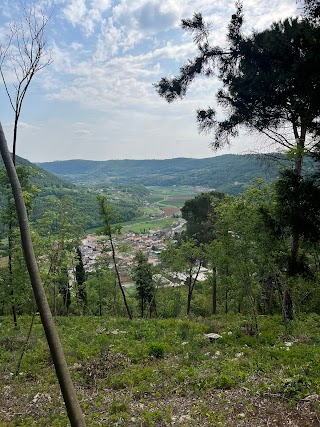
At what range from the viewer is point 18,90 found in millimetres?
4105

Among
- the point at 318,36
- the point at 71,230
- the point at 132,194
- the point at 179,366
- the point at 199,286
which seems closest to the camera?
the point at 318,36

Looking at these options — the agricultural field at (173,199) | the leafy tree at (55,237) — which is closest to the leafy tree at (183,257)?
the leafy tree at (55,237)

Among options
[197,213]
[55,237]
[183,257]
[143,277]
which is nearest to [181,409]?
[55,237]

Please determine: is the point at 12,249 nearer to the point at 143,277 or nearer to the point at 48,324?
the point at 48,324

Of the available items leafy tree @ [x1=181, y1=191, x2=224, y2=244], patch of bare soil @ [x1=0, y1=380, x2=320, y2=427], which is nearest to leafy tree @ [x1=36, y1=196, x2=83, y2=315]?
patch of bare soil @ [x1=0, y1=380, x2=320, y2=427]

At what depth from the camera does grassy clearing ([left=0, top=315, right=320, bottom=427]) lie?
18.9ft

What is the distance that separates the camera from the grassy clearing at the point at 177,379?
227 inches

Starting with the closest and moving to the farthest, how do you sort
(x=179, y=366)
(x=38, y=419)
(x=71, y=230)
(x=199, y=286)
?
(x=38, y=419), (x=179, y=366), (x=71, y=230), (x=199, y=286)

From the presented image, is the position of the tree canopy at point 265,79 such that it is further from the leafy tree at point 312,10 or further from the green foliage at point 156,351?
the green foliage at point 156,351

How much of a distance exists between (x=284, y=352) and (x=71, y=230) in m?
6.96

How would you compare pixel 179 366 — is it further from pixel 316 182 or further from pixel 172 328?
pixel 316 182

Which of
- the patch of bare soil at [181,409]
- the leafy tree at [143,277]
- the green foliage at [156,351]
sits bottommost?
the leafy tree at [143,277]

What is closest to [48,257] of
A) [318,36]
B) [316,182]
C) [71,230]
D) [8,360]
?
[71,230]

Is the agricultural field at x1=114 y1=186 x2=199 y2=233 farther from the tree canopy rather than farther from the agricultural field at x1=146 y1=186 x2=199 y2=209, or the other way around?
the tree canopy
